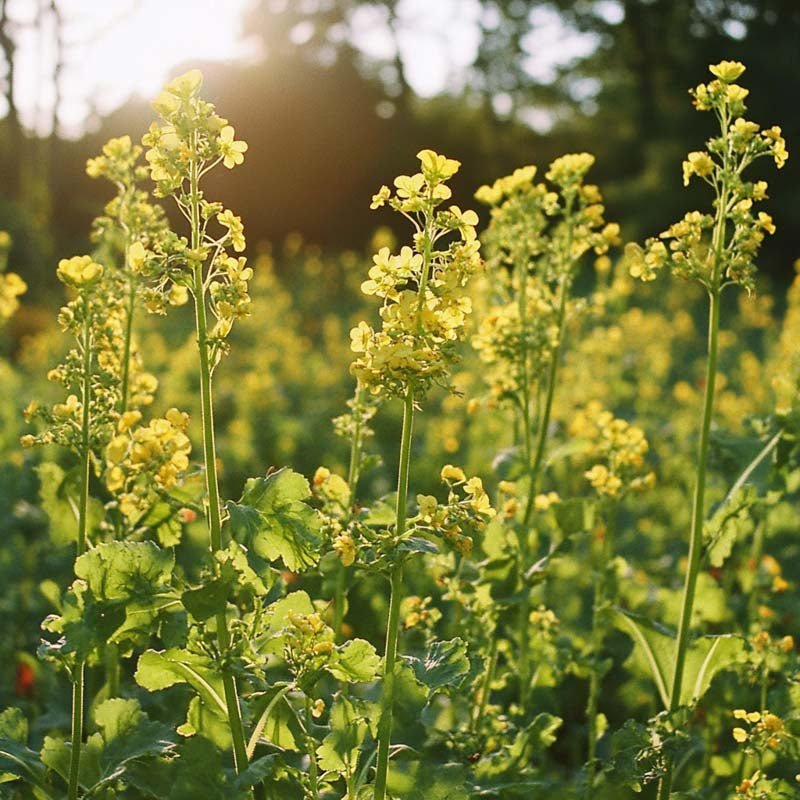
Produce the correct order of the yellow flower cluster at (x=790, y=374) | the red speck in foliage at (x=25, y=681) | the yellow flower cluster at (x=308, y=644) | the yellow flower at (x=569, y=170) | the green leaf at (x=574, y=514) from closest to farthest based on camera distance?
the yellow flower cluster at (x=308, y=644)
the green leaf at (x=574, y=514)
the yellow flower at (x=569, y=170)
the yellow flower cluster at (x=790, y=374)
the red speck in foliage at (x=25, y=681)

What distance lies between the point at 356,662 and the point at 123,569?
0.61 meters

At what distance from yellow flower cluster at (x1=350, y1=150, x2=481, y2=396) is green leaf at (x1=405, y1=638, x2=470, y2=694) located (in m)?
0.70

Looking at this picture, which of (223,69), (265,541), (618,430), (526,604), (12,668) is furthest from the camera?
(223,69)

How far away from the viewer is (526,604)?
11.7ft

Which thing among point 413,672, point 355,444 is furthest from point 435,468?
point 413,672

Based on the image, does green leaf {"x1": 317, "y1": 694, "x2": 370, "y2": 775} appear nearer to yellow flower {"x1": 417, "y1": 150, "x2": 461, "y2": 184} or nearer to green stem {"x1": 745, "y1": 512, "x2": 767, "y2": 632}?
yellow flower {"x1": 417, "y1": 150, "x2": 461, "y2": 184}

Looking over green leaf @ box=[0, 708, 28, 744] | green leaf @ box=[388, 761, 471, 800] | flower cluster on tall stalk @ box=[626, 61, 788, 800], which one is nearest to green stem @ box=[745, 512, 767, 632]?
flower cluster on tall stalk @ box=[626, 61, 788, 800]

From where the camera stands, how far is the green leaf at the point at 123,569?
7.71ft

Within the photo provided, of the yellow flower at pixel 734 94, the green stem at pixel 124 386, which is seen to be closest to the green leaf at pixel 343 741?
the green stem at pixel 124 386

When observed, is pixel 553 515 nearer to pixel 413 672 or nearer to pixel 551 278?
pixel 551 278

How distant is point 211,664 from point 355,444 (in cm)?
104

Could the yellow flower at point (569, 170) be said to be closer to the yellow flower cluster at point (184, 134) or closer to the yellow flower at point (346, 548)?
the yellow flower cluster at point (184, 134)

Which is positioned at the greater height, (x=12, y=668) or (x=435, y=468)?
(x=435, y=468)

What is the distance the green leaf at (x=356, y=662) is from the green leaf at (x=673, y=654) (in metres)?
1.20
